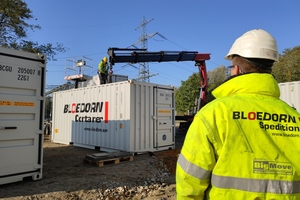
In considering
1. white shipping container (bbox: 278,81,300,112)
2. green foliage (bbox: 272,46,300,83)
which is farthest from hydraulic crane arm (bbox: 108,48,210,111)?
green foliage (bbox: 272,46,300,83)

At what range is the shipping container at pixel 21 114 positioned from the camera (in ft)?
17.6

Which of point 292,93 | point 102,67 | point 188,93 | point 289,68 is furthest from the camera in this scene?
point 188,93

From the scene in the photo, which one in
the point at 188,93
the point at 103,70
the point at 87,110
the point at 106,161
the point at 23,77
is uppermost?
the point at 188,93

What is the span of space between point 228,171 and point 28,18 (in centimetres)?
2262

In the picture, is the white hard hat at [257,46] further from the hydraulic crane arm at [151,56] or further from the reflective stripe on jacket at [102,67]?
the reflective stripe on jacket at [102,67]

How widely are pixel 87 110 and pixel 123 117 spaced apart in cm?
281

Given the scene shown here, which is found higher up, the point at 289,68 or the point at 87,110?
the point at 289,68

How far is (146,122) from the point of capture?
1000 cm

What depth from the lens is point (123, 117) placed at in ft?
31.9

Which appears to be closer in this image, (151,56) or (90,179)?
(90,179)

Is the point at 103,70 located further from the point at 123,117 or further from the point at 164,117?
the point at 164,117

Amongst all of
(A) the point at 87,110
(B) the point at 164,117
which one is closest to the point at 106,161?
(B) the point at 164,117

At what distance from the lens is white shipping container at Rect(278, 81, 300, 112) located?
9781 millimetres

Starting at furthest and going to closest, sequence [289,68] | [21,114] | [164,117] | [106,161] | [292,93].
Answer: [289,68], [164,117], [292,93], [106,161], [21,114]
